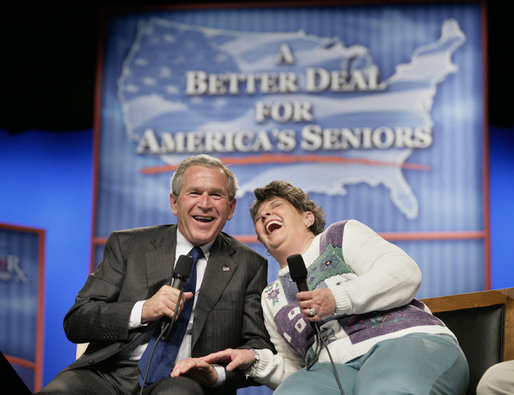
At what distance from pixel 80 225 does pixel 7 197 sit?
586 mm

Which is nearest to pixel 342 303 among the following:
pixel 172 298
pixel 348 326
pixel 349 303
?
pixel 349 303

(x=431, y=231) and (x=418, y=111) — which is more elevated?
(x=418, y=111)

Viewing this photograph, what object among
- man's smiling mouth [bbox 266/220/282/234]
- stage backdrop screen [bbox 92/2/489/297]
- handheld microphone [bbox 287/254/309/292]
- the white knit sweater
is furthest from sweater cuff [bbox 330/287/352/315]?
stage backdrop screen [bbox 92/2/489/297]

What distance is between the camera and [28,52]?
4395 millimetres

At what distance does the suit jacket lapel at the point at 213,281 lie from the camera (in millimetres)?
2391

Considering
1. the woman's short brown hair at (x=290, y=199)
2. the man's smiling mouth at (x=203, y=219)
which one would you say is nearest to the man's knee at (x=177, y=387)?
the man's smiling mouth at (x=203, y=219)

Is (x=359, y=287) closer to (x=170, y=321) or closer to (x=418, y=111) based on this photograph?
(x=170, y=321)

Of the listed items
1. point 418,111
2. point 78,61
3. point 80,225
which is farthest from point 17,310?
point 418,111

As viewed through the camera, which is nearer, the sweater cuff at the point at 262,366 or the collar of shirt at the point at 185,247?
the sweater cuff at the point at 262,366

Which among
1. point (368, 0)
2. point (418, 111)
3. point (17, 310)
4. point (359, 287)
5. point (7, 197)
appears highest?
point (368, 0)

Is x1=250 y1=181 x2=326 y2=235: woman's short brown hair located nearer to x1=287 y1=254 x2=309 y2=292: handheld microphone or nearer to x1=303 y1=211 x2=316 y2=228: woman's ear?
x1=303 y1=211 x2=316 y2=228: woman's ear

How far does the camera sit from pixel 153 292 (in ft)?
7.95

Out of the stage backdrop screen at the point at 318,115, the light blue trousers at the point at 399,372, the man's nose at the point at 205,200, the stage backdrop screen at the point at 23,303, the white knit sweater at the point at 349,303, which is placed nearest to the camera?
the light blue trousers at the point at 399,372

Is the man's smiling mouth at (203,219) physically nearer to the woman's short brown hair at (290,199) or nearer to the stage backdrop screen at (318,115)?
the woman's short brown hair at (290,199)
